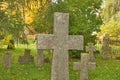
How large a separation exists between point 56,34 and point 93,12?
12.2 meters

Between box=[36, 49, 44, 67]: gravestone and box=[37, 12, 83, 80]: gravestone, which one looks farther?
box=[36, 49, 44, 67]: gravestone

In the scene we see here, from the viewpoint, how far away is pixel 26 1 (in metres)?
16.9

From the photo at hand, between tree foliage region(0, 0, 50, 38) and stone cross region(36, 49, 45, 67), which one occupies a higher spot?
tree foliage region(0, 0, 50, 38)

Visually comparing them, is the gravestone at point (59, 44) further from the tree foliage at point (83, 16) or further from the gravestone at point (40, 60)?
the tree foliage at point (83, 16)

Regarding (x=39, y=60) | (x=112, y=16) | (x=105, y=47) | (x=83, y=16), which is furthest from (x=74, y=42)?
(x=112, y=16)

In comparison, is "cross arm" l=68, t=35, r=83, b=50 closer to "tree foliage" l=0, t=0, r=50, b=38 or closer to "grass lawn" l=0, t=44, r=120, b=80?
"grass lawn" l=0, t=44, r=120, b=80

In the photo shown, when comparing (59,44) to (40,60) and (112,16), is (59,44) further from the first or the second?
(112,16)

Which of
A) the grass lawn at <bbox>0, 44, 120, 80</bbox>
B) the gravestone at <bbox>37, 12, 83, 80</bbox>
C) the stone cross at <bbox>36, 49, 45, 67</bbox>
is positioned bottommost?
the grass lawn at <bbox>0, 44, 120, 80</bbox>

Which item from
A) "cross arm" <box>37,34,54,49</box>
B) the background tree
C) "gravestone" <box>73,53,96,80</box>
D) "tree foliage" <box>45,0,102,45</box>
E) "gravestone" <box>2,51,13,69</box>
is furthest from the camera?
the background tree

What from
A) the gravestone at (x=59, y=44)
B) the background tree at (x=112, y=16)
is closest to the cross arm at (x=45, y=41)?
the gravestone at (x=59, y=44)

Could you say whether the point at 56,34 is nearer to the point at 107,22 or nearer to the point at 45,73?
the point at 45,73

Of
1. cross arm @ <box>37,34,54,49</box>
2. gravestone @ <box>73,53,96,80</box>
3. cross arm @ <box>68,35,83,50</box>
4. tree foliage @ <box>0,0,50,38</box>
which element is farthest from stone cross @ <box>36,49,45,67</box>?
cross arm @ <box>37,34,54,49</box>

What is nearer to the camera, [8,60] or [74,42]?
[74,42]

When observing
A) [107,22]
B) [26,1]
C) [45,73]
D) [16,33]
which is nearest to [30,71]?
[45,73]
